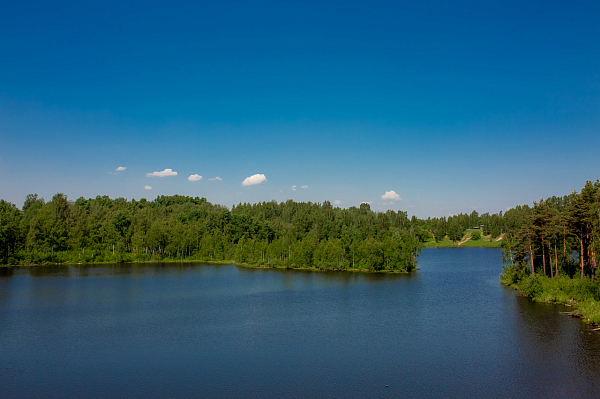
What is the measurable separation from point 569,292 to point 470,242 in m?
145

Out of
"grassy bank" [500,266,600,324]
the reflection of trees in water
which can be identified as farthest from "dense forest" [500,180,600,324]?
the reflection of trees in water

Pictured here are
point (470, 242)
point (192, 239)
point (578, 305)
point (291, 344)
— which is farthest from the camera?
point (470, 242)

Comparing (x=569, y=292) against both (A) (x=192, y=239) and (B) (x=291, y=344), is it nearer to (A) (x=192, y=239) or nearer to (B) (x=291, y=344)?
(B) (x=291, y=344)

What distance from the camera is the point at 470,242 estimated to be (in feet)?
593

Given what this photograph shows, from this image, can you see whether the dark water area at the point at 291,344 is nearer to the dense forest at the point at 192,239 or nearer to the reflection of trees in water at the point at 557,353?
the reflection of trees in water at the point at 557,353

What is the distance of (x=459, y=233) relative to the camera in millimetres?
185750

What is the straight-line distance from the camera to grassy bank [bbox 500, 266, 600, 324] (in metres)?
37.7

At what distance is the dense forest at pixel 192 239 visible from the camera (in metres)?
87.8

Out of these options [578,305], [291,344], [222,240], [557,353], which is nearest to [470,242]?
[222,240]

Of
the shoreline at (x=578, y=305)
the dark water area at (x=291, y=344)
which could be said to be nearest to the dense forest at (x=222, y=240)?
the shoreline at (x=578, y=305)

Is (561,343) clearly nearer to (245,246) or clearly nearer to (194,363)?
(194,363)

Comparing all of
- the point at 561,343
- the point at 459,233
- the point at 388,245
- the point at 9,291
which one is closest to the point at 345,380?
the point at 561,343

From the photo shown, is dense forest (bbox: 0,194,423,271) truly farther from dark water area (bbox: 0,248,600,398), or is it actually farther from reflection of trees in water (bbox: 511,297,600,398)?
reflection of trees in water (bbox: 511,297,600,398)

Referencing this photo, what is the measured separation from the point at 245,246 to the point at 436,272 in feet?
170
